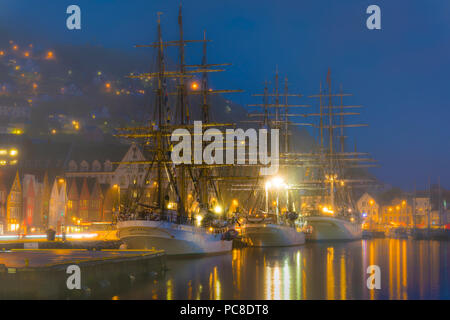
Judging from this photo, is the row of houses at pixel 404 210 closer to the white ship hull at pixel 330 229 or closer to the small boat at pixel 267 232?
the white ship hull at pixel 330 229

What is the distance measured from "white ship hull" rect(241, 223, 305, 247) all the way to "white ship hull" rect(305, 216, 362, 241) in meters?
9.69

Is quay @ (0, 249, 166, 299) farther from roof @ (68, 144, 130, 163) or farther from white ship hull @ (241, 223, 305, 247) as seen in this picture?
roof @ (68, 144, 130, 163)

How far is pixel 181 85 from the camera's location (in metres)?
69.5

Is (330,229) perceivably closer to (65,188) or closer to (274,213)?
(274,213)

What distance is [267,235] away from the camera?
7719 cm

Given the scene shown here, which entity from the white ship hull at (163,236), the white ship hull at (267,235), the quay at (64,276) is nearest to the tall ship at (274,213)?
the white ship hull at (267,235)

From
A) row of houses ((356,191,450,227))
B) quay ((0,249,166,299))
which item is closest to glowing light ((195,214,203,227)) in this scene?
quay ((0,249,166,299))

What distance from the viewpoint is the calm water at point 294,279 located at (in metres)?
35.0

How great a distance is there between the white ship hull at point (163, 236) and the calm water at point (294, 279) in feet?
6.44

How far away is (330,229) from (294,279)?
54.8 metres
